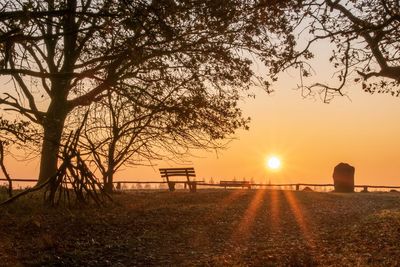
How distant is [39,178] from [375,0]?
53.9 ft

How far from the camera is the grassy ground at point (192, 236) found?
10617 mm

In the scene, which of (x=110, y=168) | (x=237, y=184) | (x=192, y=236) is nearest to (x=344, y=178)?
(x=237, y=184)

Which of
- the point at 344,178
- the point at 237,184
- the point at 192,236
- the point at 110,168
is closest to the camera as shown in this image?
the point at 192,236

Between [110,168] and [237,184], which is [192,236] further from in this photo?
[237,184]

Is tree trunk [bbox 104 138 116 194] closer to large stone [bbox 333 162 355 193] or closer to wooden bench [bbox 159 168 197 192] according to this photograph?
wooden bench [bbox 159 168 197 192]

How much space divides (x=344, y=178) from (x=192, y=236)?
2324cm

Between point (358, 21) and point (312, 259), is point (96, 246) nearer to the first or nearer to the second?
point (312, 259)

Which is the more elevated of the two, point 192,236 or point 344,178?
point 344,178

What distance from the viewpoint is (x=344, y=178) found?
34250mm

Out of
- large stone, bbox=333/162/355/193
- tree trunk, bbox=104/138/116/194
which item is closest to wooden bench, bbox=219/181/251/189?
large stone, bbox=333/162/355/193

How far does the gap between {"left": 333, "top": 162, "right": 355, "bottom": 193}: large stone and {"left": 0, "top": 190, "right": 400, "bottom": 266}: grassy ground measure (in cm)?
1593

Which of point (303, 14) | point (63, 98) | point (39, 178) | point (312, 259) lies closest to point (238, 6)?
point (303, 14)

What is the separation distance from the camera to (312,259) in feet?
34.1

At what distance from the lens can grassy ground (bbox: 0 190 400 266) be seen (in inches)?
418
